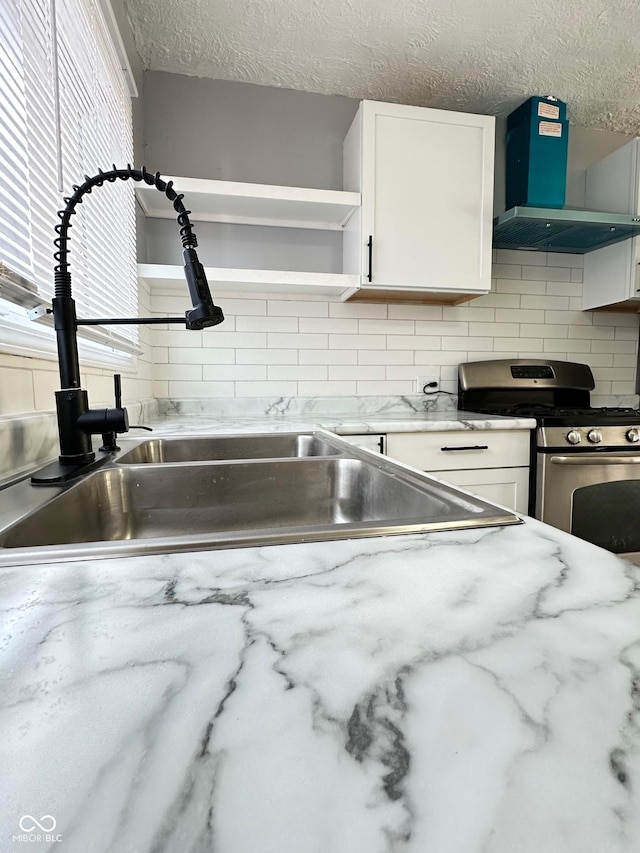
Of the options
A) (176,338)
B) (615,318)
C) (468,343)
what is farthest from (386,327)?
(615,318)

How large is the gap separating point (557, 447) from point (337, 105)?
195cm

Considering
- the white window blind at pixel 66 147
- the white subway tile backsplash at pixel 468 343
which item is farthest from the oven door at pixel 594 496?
the white window blind at pixel 66 147

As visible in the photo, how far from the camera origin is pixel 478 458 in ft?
6.20

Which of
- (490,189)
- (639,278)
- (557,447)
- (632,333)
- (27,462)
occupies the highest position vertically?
(490,189)

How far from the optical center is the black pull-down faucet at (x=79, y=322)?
791 millimetres

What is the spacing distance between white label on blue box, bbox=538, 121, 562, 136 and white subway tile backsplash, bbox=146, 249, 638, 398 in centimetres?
56

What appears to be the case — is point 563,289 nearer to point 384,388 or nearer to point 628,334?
point 628,334

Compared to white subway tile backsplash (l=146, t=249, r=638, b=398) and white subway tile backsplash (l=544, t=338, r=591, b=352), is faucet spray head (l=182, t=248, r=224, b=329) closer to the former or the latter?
white subway tile backsplash (l=146, t=249, r=638, b=398)

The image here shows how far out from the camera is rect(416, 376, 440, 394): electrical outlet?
2.46 metres

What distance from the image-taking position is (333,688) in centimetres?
25

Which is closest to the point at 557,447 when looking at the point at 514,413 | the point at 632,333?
the point at 514,413

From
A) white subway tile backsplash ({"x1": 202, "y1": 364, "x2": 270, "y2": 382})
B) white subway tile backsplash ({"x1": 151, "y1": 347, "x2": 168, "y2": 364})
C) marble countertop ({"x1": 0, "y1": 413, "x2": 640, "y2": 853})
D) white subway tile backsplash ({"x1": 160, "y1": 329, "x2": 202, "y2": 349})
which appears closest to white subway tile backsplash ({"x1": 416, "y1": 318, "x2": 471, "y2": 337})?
white subway tile backsplash ({"x1": 202, "y1": 364, "x2": 270, "y2": 382})

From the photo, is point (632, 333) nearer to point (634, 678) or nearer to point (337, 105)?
point (337, 105)

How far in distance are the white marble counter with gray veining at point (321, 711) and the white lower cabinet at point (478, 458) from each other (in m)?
1.45
